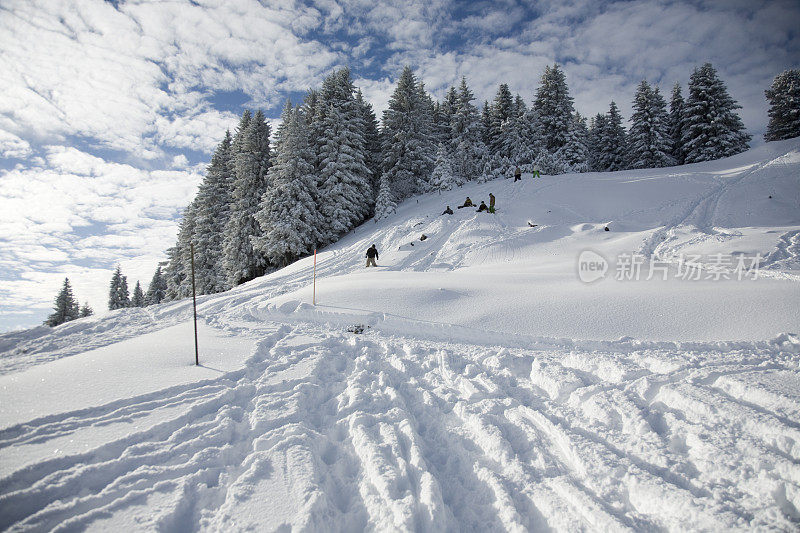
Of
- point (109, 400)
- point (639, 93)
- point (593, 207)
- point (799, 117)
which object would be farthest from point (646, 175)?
point (109, 400)

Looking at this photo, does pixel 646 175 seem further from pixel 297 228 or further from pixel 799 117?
pixel 297 228

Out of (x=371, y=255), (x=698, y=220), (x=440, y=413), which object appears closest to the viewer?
(x=440, y=413)

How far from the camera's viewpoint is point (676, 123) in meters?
33.7

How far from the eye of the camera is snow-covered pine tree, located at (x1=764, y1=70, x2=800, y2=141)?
28.2m

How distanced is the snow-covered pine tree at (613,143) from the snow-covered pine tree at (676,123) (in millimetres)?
4204

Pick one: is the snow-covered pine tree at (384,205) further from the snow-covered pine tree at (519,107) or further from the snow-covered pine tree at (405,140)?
the snow-covered pine tree at (519,107)

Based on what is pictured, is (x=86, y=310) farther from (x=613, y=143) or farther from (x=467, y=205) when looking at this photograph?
(x=613, y=143)

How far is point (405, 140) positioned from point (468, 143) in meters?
6.79

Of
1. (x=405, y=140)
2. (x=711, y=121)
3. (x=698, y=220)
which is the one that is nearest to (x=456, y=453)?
(x=698, y=220)

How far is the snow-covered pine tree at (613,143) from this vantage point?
1405 inches

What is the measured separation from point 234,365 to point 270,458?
2.62 metres

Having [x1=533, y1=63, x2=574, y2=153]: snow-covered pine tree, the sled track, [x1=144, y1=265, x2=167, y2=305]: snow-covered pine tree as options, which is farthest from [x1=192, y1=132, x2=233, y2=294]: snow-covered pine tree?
[x1=533, y1=63, x2=574, y2=153]: snow-covered pine tree

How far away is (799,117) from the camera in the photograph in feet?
92.0

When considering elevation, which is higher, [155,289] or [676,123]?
[676,123]
